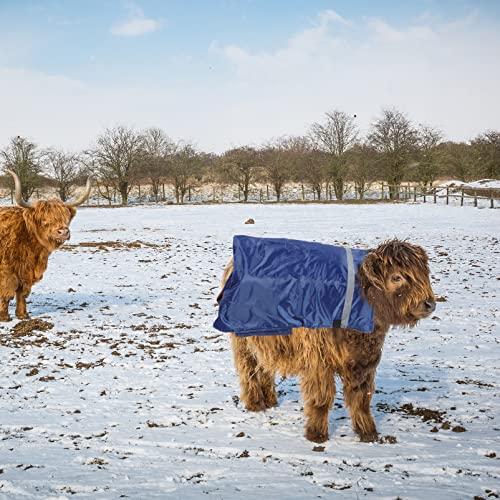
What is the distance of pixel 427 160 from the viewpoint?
43.8m

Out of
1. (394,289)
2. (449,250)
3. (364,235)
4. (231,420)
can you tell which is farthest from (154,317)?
(364,235)

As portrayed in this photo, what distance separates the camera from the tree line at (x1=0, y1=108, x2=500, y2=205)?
43875mm

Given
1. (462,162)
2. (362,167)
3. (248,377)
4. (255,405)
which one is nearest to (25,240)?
(248,377)

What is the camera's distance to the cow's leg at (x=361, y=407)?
4062 millimetres

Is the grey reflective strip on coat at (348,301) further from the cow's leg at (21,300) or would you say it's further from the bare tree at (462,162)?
the bare tree at (462,162)

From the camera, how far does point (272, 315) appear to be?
3.94m

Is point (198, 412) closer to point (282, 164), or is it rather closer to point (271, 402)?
point (271, 402)

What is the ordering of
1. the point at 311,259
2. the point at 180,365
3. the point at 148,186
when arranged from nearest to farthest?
the point at 311,259
the point at 180,365
the point at 148,186

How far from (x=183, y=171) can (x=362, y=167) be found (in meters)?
18.0

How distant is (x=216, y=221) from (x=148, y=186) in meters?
28.7

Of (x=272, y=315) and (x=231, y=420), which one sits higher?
(x=272, y=315)

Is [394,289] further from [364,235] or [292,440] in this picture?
[364,235]

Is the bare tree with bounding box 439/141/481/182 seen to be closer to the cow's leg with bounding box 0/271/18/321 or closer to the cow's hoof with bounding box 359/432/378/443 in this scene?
the cow's leg with bounding box 0/271/18/321

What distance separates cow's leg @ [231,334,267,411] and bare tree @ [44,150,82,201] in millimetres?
43798
